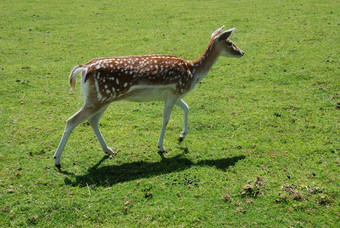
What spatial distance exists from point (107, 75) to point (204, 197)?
8.01 feet

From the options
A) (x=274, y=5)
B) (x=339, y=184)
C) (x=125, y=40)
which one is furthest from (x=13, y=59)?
(x=274, y=5)

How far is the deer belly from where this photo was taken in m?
5.54

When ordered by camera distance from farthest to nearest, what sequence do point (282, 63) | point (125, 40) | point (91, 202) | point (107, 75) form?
point (125, 40) → point (282, 63) → point (107, 75) → point (91, 202)

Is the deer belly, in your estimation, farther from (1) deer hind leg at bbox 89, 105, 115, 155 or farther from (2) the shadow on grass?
(2) the shadow on grass

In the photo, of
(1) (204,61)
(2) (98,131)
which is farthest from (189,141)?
(2) (98,131)

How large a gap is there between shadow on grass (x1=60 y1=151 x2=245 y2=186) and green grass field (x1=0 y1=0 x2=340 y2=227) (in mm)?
28

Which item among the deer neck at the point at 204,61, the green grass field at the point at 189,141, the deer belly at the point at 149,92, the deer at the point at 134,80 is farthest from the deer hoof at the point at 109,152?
the deer neck at the point at 204,61

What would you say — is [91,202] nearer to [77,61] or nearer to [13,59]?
[77,61]

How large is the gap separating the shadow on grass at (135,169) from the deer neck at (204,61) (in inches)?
63.3

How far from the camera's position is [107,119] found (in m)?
7.49

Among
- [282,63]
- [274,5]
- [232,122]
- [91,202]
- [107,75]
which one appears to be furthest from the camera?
[274,5]

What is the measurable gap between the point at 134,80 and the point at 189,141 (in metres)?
1.88

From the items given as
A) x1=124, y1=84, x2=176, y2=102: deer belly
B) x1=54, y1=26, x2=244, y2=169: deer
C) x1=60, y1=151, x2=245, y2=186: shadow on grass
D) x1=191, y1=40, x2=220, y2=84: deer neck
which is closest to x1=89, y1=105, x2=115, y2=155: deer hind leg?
x1=54, y1=26, x2=244, y2=169: deer

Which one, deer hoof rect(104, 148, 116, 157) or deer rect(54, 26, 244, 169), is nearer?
deer rect(54, 26, 244, 169)
